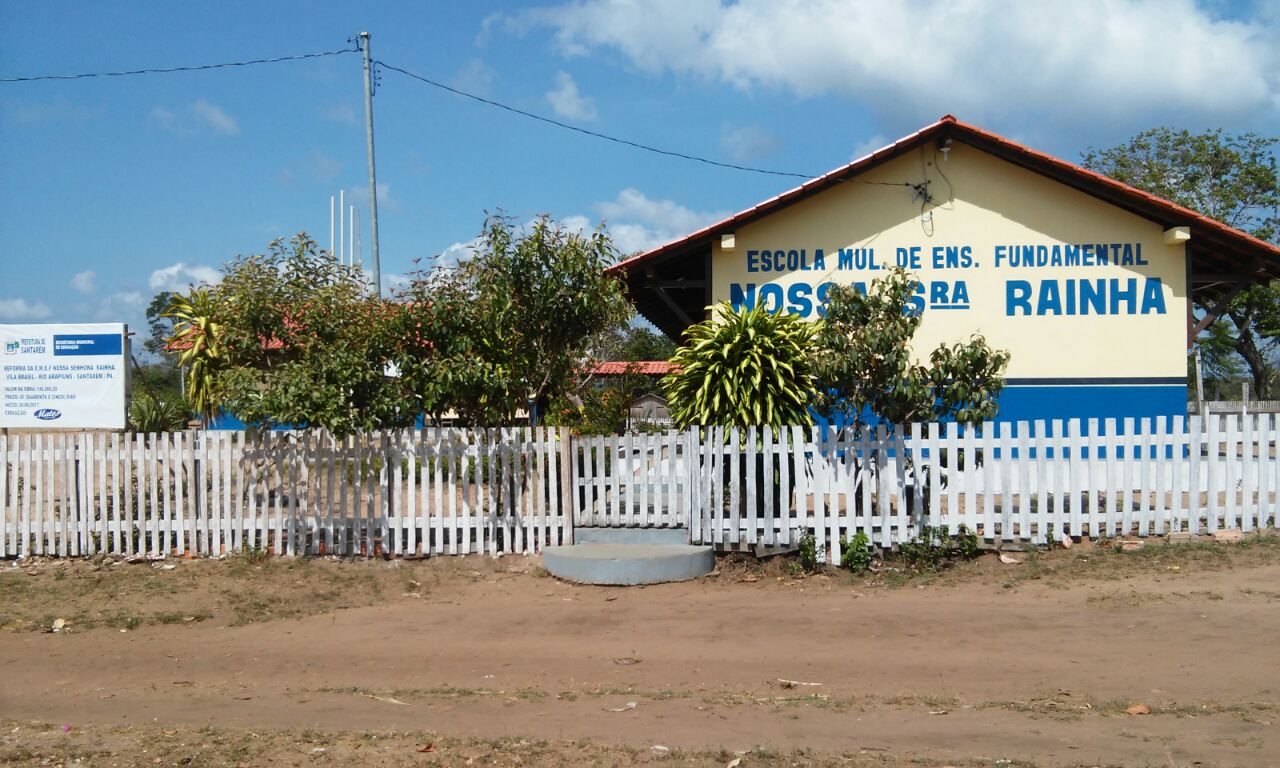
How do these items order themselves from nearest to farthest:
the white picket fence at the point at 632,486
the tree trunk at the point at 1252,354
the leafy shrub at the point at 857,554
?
the leafy shrub at the point at 857,554, the white picket fence at the point at 632,486, the tree trunk at the point at 1252,354

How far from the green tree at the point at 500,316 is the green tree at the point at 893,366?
93.7 inches

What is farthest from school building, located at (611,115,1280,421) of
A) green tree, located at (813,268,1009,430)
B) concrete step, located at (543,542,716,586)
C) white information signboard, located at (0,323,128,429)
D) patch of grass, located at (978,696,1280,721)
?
patch of grass, located at (978,696,1280,721)

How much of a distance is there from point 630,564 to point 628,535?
851 millimetres

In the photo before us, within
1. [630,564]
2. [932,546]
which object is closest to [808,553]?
[932,546]

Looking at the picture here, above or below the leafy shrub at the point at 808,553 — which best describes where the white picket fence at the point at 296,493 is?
above

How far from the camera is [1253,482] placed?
10234 mm

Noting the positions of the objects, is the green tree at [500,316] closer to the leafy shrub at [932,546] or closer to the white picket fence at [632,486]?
the white picket fence at [632,486]

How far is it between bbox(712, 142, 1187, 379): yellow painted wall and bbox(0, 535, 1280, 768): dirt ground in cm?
420

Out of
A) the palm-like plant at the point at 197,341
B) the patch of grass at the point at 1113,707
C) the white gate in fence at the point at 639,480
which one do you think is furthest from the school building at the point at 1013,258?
the patch of grass at the point at 1113,707

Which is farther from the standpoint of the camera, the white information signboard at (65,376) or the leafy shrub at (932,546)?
the white information signboard at (65,376)

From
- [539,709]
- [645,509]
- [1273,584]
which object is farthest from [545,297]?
[1273,584]

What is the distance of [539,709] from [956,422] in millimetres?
5786

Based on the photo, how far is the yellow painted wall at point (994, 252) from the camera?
13.3 metres

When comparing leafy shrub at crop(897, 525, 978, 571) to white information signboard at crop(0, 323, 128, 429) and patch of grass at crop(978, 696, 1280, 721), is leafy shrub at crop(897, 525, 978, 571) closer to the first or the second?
patch of grass at crop(978, 696, 1280, 721)
